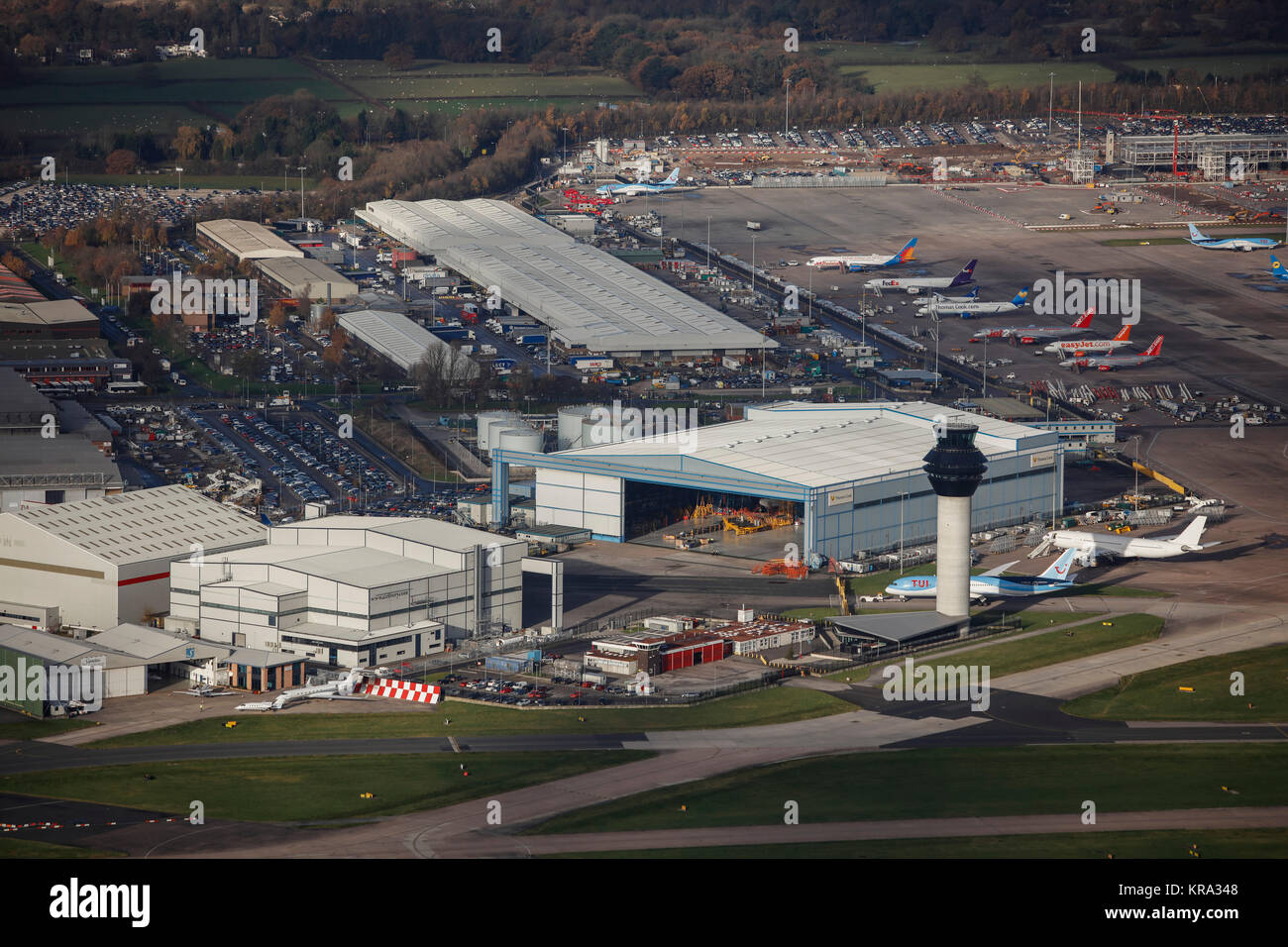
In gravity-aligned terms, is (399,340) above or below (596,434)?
above

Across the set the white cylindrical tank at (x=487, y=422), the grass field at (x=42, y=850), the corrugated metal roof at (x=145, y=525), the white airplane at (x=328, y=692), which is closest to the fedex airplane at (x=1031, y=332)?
the white cylindrical tank at (x=487, y=422)

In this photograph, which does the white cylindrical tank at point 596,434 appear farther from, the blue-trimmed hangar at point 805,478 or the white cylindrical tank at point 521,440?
the white cylindrical tank at point 521,440

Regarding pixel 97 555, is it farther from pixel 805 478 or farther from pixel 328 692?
pixel 805 478

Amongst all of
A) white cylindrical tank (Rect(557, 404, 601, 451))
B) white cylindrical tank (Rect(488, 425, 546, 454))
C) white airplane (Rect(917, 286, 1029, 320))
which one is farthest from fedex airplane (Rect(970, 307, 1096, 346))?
white cylindrical tank (Rect(488, 425, 546, 454))

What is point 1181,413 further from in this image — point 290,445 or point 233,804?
point 233,804

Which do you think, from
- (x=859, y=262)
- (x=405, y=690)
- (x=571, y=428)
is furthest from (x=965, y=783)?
(x=859, y=262)
